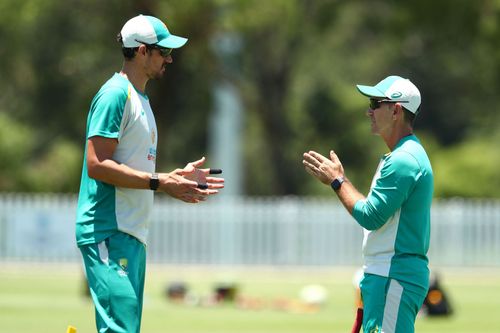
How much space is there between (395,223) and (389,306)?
52 centimetres

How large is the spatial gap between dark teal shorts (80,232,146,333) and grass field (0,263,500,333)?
7.62 meters

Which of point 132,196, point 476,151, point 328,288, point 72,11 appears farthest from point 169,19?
point 132,196

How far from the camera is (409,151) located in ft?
25.1

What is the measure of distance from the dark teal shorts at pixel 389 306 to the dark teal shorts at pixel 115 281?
1.44 meters

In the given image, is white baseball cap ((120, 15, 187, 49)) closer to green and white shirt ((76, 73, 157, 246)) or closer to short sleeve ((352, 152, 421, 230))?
green and white shirt ((76, 73, 157, 246))

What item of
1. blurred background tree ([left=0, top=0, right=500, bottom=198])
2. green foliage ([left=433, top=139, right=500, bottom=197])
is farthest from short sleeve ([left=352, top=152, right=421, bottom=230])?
green foliage ([left=433, top=139, right=500, bottom=197])

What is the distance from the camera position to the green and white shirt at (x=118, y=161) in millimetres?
7469

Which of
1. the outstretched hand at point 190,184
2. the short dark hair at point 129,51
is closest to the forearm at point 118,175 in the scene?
the outstretched hand at point 190,184

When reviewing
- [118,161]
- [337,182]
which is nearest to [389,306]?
[337,182]

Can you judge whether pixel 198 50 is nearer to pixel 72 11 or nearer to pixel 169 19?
pixel 169 19

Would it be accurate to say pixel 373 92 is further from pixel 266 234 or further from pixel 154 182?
pixel 266 234

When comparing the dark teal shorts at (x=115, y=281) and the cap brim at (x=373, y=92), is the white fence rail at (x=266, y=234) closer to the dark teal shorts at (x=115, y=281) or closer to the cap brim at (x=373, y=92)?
the cap brim at (x=373, y=92)

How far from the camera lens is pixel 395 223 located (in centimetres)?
761

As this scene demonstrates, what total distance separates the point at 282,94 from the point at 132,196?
37.3 metres
